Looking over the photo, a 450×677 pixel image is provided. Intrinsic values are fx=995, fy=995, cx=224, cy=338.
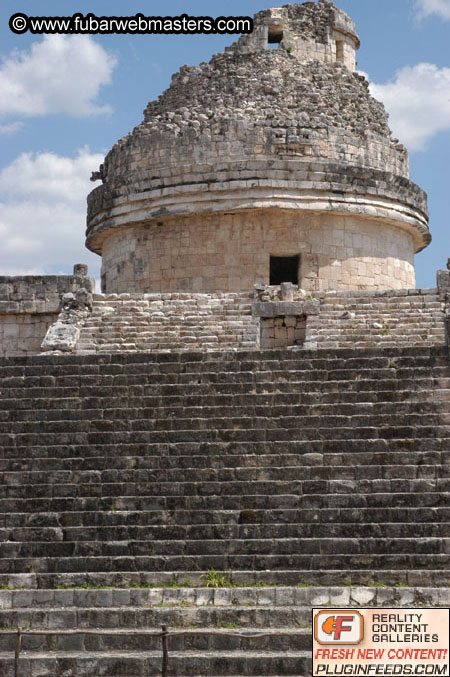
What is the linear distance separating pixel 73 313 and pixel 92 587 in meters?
6.53

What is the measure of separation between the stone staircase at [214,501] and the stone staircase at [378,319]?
184 cm

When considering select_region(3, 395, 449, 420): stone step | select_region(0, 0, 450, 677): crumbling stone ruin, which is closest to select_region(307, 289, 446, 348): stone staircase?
select_region(0, 0, 450, 677): crumbling stone ruin

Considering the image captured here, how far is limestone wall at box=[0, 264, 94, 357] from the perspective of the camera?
17438 millimetres

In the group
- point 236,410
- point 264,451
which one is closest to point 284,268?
point 236,410

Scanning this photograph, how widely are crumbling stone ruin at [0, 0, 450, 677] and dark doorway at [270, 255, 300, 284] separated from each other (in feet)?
0.16

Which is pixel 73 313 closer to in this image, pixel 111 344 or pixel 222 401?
pixel 111 344

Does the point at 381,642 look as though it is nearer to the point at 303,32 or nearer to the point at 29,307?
the point at 29,307

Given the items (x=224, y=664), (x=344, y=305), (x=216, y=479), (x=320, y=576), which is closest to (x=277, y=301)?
(x=344, y=305)

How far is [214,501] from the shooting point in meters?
11.1

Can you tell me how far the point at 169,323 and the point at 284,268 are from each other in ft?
15.1

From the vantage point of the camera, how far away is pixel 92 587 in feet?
34.1

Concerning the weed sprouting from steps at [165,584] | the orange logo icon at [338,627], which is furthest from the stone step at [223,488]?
the orange logo icon at [338,627]

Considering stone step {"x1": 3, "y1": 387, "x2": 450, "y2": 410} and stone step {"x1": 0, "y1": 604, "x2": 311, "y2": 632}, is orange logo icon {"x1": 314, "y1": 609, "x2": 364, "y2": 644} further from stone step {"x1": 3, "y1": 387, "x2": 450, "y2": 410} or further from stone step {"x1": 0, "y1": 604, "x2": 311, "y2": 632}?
stone step {"x1": 3, "y1": 387, "x2": 450, "y2": 410}

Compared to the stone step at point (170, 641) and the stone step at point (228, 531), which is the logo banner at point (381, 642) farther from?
the stone step at point (228, 531)
